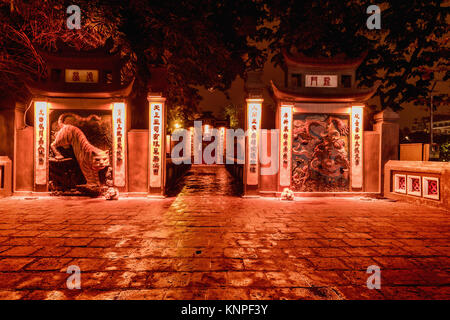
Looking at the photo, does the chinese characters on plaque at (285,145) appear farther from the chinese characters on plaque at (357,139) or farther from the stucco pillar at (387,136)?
the stucco pillar at (387,136)

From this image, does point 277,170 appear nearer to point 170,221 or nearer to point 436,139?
point 170,221

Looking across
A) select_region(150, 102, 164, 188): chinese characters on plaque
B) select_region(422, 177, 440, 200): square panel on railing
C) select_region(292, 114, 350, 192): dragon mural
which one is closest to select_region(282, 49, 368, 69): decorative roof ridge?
select_region(292, 114, 350, 192): dragon mural

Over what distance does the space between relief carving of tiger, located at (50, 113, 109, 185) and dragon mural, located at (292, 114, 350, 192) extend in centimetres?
719

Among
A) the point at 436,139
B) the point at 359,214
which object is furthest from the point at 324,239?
the point at 436,139

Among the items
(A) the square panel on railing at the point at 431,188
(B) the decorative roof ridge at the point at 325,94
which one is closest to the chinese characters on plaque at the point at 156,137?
(B) the decorative roof ridge at the point at 325,94

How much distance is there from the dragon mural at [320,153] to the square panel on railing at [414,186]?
196cm

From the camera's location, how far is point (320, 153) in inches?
387

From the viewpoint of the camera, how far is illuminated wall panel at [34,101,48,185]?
922 centimetres

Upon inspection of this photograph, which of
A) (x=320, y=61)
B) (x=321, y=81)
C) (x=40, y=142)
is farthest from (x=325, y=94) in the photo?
(x=40, y=142)

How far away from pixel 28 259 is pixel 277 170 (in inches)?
303

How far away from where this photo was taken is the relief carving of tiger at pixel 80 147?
9.32m

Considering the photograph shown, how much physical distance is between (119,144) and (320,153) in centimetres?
753

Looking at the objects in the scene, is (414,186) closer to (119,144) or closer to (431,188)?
(431,188)

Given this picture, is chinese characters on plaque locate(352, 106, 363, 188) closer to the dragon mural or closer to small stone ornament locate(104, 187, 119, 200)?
the dragon mural
